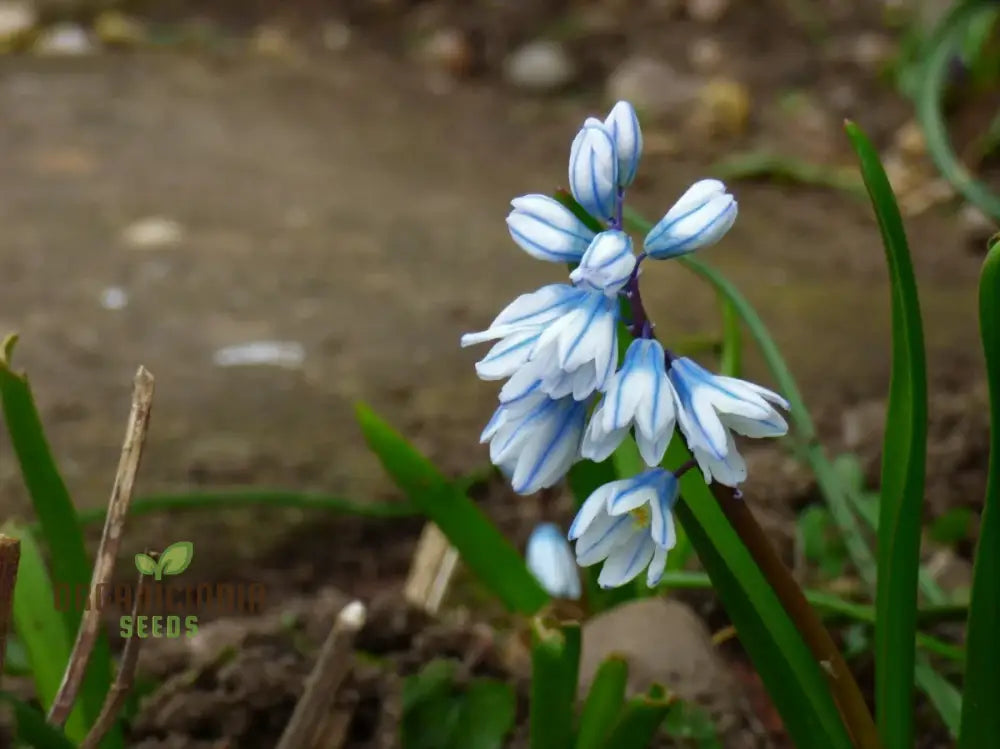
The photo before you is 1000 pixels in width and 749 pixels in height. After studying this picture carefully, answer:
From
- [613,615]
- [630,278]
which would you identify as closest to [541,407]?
[630,278]

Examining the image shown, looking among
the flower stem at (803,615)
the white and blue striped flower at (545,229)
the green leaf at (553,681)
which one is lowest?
the green leaf at (553,681)

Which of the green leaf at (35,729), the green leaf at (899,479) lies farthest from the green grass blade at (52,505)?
the green leaf at (899,479)

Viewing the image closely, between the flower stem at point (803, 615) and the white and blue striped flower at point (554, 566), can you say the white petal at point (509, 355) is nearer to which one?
the flower stem at point (803, 615)

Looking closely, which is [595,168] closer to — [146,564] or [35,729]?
[146,564]

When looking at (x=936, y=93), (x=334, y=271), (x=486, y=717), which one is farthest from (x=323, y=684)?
(x=936, y=93)

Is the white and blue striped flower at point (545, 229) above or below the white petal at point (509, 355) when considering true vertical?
above

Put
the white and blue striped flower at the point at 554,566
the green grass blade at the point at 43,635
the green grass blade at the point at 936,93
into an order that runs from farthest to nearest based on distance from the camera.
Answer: the green grass blade at the point at 936,93 < the white and blue striped flower at the point at 554,566 < the green grass blade at the point at 43,635

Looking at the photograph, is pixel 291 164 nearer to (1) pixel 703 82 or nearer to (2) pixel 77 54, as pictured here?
(2) pixel 77 54
